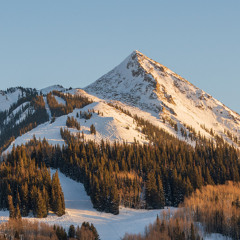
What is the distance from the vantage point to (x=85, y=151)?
149 metres

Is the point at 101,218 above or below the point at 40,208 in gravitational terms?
below

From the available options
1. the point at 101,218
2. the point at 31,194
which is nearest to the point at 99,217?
the point at 101,218

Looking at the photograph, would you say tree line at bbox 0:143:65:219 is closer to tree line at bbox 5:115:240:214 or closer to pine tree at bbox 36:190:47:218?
pine tree at bbox 36:190:47:218

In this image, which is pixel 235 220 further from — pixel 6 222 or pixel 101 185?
pixel 6 222

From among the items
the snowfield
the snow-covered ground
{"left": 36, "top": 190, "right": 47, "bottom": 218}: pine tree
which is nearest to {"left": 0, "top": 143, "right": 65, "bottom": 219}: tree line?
{"left": 36, "top": 190, "right": 47, "bottom": 218}: pine tree

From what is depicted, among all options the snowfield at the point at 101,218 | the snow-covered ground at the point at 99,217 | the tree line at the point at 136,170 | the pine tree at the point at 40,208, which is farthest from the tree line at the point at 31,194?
the tree line at the point at 136,170

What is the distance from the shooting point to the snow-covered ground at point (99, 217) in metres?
84.1

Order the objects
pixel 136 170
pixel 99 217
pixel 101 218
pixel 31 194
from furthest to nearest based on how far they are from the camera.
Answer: pixel 136 170 < pixel 99 217 < pixel 101 218 < pixel 31 194

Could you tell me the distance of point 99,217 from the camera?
322 ft

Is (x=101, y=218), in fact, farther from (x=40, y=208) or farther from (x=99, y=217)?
(x=40, y=208)

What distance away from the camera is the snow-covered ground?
84.1 m

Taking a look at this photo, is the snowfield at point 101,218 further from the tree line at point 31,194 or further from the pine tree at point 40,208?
the tree line at point 31,194

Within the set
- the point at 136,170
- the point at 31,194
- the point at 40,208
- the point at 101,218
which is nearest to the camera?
the point at 40,208

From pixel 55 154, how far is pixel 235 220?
9306 cm
